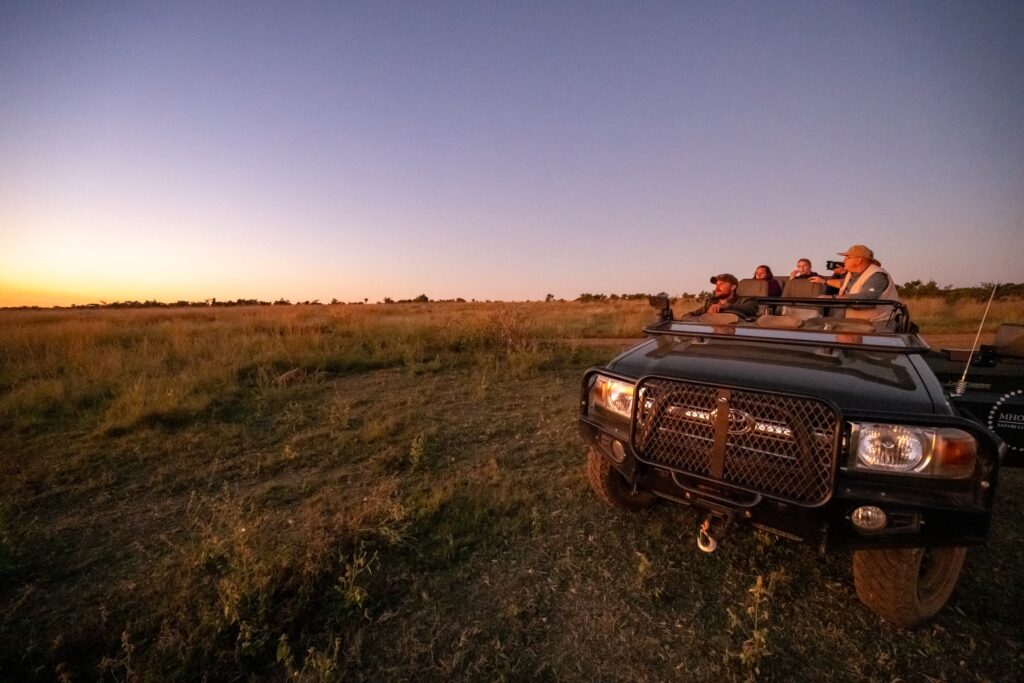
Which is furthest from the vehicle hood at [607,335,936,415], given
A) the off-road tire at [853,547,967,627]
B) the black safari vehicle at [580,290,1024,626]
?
the off-road tire at [853,547,967,627]

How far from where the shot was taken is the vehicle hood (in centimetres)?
179

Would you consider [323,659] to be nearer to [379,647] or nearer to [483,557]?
[379,647]

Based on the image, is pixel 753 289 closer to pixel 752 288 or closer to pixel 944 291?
pixel 752 288

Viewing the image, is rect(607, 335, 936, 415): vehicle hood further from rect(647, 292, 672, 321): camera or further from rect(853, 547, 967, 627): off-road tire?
rect(647, 292, 672, 321): camera

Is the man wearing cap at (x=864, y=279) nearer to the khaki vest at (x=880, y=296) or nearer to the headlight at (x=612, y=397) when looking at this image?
the khaki vest at (x=880, y=296)

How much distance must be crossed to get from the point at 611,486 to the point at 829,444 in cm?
145

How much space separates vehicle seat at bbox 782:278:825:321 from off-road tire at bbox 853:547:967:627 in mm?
1939

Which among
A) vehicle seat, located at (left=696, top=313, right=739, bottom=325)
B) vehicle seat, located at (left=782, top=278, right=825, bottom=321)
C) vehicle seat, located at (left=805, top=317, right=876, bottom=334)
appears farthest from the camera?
vehicle seat, located at (left=782, top=278, right=825, bottom=321)

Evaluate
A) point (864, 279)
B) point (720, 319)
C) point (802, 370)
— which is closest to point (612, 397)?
point (802, 370)

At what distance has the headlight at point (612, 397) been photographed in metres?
2.37

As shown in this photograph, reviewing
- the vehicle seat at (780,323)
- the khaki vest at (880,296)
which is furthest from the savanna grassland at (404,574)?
the khaki vest at (880,296)

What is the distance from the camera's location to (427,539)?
2711 mm

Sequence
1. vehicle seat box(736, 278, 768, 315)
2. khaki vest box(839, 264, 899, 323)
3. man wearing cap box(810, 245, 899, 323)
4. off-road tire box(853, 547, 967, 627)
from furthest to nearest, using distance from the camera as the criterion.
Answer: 1. man wearing cap box(810, 245, 899, 323)
2. vehicle seat box(736, 278, 768, 315)
3. khaki vest box(839, 264, 899, 323)
4. off-road tire box(853, 547, 967, 627)

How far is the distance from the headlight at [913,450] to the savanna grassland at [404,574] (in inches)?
29.9
